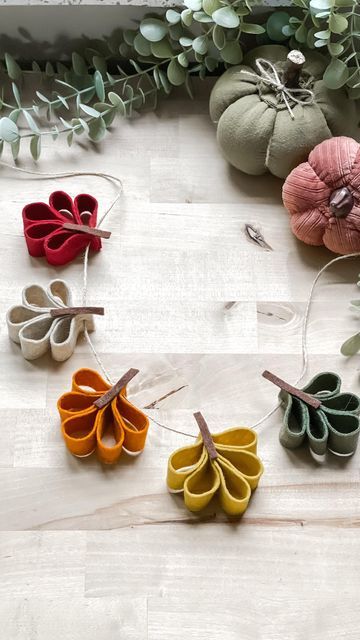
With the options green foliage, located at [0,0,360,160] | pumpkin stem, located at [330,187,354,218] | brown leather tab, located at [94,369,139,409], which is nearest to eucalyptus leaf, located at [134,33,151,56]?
green foliage, located at [0,0,360,160]

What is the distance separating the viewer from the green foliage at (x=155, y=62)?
1389mm

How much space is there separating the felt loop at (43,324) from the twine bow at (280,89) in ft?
1.55

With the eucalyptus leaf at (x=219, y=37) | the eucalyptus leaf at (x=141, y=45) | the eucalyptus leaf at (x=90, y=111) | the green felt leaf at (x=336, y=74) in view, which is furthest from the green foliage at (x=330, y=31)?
the eucalyptus leaf at (x=90, y=111)

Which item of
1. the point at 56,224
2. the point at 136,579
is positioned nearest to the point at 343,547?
the point at 136,579

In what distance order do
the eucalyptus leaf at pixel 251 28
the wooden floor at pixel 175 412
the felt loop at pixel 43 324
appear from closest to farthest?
1. the wooden floor at pixel 175 412
2. the felt loop at pixel 43 324
3. the eucalyptus leaf at pixel 251 28

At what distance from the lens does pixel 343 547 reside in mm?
1240

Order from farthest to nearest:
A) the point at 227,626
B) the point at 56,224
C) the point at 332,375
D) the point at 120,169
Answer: the point at 120,169 → the point at 56,224 → the point at 332,375 → the point at 227,626

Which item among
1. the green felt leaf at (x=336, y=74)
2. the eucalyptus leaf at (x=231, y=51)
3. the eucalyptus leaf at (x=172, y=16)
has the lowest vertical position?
the eucalyptus leaf at (x=231, y=51)

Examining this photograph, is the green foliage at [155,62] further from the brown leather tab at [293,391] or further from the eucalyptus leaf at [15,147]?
the brown leather tab at [293,391]

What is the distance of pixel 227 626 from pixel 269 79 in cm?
86

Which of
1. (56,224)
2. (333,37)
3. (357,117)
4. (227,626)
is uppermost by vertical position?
(333,37)

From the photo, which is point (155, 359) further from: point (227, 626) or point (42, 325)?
point (227, 626)

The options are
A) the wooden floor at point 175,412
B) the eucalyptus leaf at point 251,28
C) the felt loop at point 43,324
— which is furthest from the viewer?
the eucalyptus leaf at point 251,28

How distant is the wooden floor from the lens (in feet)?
3.93
